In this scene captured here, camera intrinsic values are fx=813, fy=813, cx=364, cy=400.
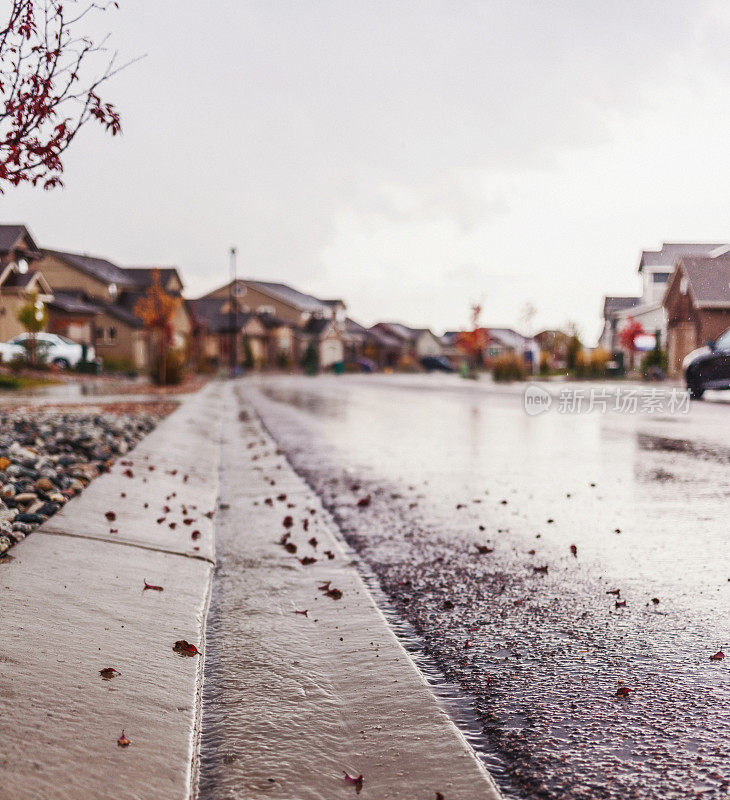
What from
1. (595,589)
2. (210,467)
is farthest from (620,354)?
(595,589)

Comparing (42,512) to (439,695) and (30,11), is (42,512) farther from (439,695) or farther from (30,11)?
(439,695)

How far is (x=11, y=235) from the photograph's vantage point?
4469cm

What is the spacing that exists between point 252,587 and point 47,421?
8452mm

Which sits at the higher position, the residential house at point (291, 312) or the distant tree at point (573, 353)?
the residential house at point (291, 312)

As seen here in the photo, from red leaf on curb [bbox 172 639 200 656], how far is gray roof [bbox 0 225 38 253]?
4523 cm

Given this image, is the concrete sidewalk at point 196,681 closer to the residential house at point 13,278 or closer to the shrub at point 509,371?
the shrub at point 509,371

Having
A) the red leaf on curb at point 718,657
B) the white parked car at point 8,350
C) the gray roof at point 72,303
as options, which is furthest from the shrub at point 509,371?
the red leaf on curb at point 718,657

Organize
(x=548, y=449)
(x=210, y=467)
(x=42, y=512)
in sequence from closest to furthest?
(x=42, y=512) < (x=210, y=467) < (x=548, y=449)

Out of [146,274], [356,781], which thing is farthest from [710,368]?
[146,274]

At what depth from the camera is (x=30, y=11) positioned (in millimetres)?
3951

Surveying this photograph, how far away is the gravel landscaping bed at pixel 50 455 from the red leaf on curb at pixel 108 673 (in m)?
1.50

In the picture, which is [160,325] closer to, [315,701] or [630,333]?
[315,701]

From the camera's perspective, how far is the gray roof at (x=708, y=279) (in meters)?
37.0

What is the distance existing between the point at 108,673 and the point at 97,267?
6288cm
